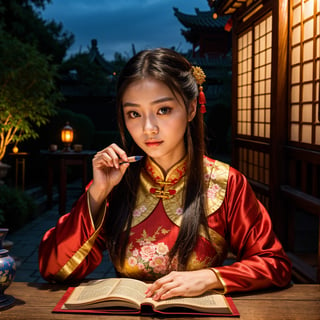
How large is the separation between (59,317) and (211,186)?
2.59ft

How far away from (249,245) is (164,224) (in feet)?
1.14

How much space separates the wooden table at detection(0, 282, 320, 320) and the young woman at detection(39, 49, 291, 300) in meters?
0.06

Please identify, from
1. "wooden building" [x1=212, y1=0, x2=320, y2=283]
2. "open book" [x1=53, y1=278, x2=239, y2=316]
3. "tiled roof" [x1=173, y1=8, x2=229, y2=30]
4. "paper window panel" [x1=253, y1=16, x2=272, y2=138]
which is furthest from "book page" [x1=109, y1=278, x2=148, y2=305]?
"tiled roof" [x1=173, y1=8, x2=229, y2=30]

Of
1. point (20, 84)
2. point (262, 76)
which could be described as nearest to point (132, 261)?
point (262, 76)

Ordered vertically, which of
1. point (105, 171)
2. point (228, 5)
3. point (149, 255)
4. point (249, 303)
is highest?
point (228, 5)

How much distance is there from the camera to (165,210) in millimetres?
1859

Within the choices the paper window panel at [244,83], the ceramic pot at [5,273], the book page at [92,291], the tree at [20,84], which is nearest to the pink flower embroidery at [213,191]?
the book page at [92,291]

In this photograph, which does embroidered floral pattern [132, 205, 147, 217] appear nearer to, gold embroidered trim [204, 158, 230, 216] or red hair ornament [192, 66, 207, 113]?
gold embroidered trim [204, 158, 230, 216]

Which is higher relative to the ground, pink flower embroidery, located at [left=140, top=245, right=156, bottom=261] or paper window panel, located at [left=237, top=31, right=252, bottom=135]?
paper window panel, located at [left=237, top=31, right=252, bottom=135]

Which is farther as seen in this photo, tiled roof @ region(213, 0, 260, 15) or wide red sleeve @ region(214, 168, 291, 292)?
tiled roof @ region(213, 0, 260, 15)

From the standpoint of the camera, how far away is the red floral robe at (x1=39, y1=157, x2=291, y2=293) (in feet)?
5.76

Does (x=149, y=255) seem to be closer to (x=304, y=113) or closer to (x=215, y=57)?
(x=304, y=113)

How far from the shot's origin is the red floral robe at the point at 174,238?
176 centimetres

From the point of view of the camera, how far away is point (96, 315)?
4.75 feet
